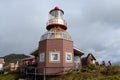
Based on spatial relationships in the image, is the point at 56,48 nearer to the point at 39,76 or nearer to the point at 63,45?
the point at 63,45

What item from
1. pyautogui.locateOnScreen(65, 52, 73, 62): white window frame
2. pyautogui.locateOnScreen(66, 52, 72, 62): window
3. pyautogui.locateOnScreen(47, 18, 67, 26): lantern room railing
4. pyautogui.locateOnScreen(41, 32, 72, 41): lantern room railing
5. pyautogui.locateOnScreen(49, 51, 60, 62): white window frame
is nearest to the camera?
pyautogui.locateOnScreen(49, 51, 60, 62): white window frame

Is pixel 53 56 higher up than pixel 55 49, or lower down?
lower down

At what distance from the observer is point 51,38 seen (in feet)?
79.7

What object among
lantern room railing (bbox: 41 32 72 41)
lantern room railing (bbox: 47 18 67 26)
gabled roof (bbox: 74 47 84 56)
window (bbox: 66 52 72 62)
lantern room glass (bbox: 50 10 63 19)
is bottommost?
window (bbox: 66 52 72 62)

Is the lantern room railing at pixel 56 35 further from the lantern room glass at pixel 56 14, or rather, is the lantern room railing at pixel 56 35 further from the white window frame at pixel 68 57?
the lantern room glass at pixel 56 14

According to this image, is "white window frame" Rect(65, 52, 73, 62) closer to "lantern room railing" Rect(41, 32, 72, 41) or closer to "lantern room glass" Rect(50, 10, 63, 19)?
"lantern room railing" Rect(41, 32, 72, 41)

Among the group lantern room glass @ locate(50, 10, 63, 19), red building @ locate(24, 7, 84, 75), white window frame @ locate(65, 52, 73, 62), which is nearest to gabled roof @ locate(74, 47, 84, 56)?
red building @ locate(24, 7, 84, 75)

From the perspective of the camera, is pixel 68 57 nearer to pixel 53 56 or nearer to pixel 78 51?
pixel 53 56

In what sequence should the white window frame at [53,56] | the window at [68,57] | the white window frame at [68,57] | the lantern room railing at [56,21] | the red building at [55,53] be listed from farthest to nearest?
the lantern room railing at [56,21]
the window at [68,57]
the white window frame at [68,57]
the white window frame at [53,56]
the red building at [55,53]

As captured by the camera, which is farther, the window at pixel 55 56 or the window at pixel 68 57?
the window at pixel 68 57

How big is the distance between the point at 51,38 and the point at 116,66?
919cm

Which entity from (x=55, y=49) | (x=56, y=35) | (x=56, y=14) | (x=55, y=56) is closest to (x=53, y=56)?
(x=55, y=56)

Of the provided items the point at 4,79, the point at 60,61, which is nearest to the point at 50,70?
the point at 60,61

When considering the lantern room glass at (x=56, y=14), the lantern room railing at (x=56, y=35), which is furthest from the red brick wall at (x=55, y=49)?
the lantern room glass at (x=56, y=14)
